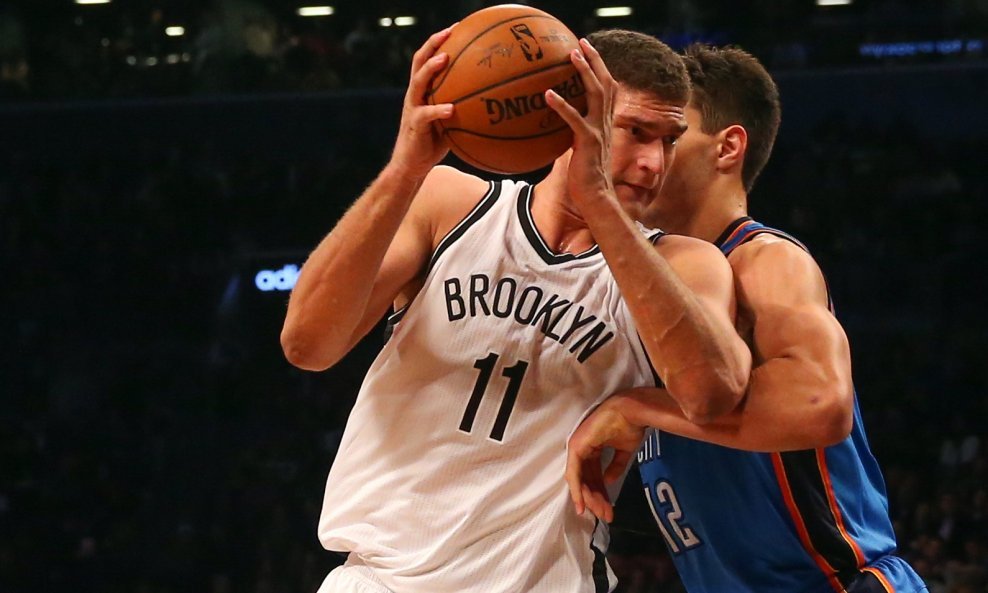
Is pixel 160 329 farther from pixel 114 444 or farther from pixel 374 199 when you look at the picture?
pixel 374 199

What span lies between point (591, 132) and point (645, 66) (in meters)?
0.39

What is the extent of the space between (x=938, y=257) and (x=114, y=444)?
7320 mm

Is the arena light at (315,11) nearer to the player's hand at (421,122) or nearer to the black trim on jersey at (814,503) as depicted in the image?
the black trim on jersey at (814,503)

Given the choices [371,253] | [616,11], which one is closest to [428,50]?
[371,253]

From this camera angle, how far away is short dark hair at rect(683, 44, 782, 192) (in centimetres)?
318

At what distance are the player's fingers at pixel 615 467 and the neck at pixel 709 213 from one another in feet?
2.28

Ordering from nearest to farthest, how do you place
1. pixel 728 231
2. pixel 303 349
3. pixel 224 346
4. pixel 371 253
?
1. pixel 371 253
2. pixel 303 349
3. pixel 728 231
4. pixel 224 346

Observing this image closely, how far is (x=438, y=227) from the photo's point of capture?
2662 millimetres

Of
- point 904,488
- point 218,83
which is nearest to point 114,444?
point 218,83

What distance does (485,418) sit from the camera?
2.58 meters

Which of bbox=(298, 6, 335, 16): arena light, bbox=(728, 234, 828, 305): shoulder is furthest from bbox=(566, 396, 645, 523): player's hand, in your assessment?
bbox=(298, 6, 335, 16): arena light

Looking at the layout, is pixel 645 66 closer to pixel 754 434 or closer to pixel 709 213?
pixel 709 213

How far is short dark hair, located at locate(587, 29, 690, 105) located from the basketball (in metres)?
0.26

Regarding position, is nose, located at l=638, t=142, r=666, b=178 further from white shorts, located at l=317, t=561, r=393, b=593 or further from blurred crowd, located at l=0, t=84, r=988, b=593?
blurred crowd, located at l=0, t=84, r=988, b=593
